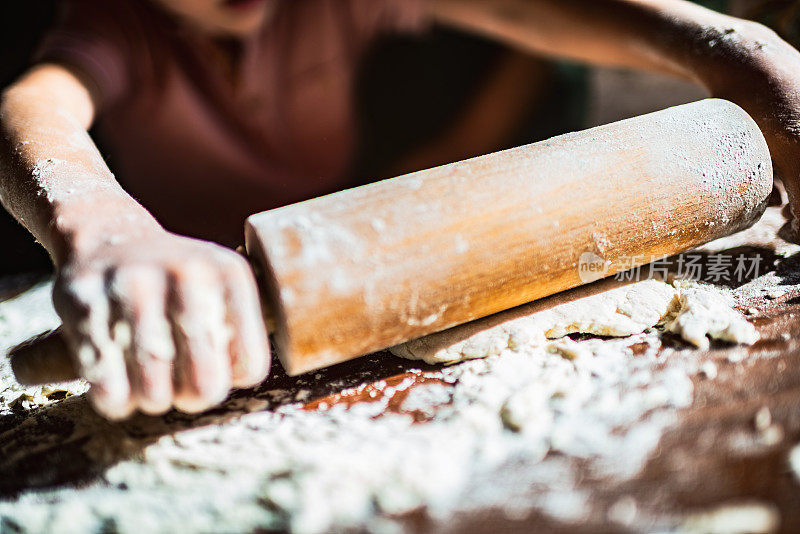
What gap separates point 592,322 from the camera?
1097 mm

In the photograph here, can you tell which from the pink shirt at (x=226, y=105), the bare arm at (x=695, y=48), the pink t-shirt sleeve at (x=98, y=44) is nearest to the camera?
the bare arm at (x=695, y=48)

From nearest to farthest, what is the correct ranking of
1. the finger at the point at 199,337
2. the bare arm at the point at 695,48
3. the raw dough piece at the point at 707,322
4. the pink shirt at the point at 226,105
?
the finger at the point at 199,337 < the raw dough piece at the point at 707,322 < the bare arm at the point at 695,48 < the pink shirt at the point at 226,105

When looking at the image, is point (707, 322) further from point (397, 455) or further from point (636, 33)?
point (636, 33)

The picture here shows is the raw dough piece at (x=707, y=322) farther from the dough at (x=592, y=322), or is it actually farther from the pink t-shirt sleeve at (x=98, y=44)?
the pink t-shirt sleeve at (x=98, y=44)

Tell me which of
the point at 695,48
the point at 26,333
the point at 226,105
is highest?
the point at 695,48

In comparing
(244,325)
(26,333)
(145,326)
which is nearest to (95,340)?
(145,326)

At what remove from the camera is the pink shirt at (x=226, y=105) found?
6.23 feet

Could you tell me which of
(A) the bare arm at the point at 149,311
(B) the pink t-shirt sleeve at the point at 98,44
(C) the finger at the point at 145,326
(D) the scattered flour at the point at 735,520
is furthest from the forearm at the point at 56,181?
(D) the scattered flour at the point at 735,520

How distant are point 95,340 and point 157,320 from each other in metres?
0.09

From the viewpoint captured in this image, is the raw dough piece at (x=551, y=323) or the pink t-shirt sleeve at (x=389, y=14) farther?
the pink t-shirt sleeve at (x=389, y=14)

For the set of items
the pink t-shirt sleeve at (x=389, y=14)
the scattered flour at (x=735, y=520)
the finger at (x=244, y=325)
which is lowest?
the scattered flour at (x=735, y=520)

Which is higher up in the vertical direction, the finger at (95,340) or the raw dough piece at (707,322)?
the finger at (95,340)

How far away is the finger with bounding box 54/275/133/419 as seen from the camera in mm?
786

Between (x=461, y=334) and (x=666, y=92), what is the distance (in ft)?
9.58
